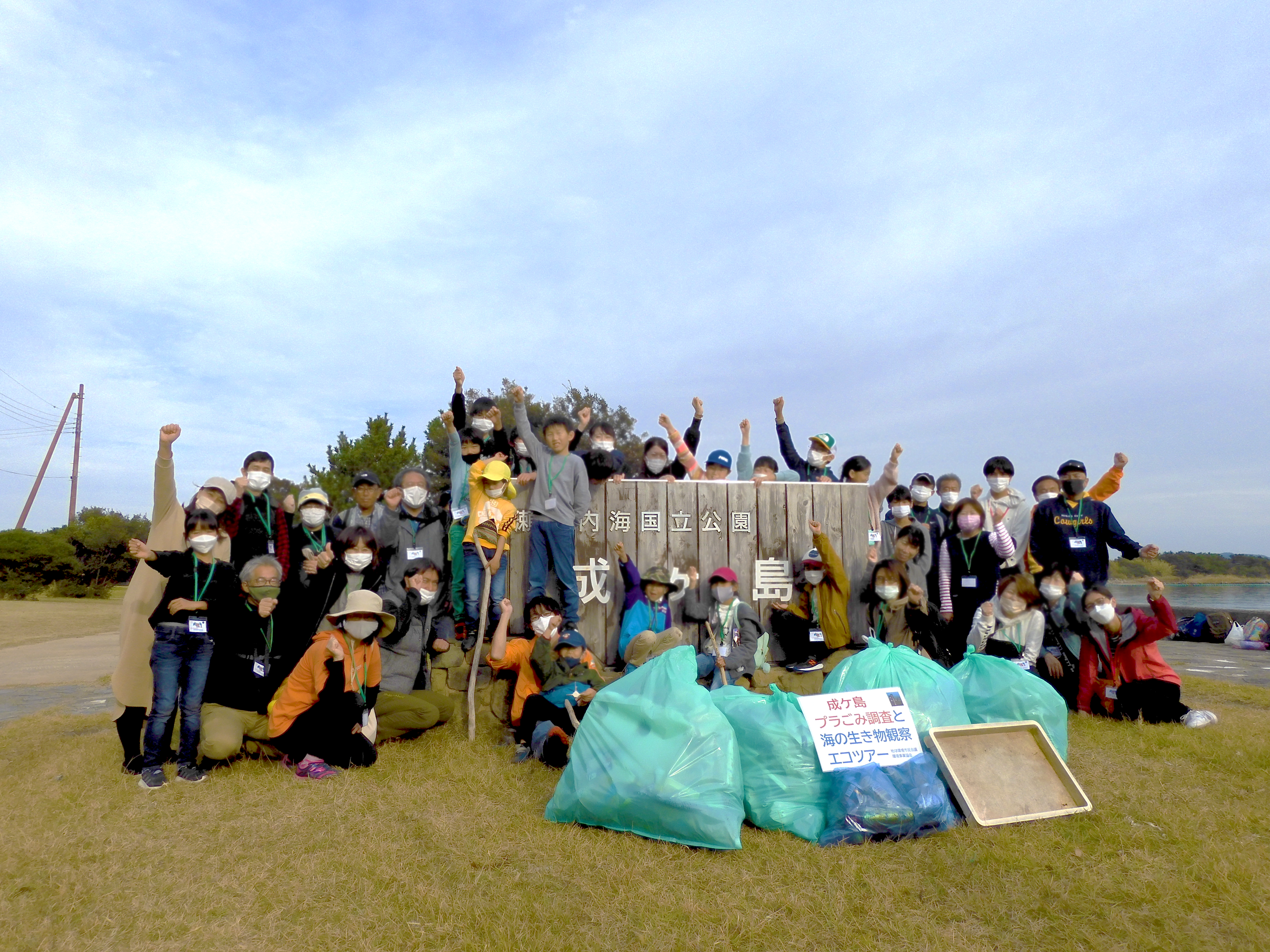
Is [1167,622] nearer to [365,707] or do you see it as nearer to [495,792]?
[495,792]

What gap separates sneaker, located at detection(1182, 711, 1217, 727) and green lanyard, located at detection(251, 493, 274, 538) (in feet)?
21.6

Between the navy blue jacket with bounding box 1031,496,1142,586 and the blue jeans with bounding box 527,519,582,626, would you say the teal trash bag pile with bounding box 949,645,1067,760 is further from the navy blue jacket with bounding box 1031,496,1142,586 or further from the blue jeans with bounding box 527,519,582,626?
the blue jeans with bounding box 527,519,582,626

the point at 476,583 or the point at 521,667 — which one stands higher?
the point at 476,583

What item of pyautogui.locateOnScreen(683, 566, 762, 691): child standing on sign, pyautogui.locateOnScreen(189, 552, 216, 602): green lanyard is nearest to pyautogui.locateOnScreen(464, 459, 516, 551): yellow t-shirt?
pyautogui.locateOnScreen(683, 566, 762, 691): child standing on sign

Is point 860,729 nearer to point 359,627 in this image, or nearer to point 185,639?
point 359,627

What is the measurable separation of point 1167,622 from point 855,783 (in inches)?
139

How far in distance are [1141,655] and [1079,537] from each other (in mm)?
1158

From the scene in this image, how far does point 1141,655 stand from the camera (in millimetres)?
5773

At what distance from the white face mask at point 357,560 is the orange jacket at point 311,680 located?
552 millimetres

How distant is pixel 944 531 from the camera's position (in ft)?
22.3

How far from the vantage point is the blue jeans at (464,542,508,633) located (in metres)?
6.09

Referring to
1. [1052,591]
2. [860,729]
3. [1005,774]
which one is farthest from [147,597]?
[1052,591]

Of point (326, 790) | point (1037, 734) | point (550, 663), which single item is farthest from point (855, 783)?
point (326, 790)

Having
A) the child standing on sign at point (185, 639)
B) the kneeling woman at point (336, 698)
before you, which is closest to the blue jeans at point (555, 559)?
the kneeling woman at point (336, 698)
